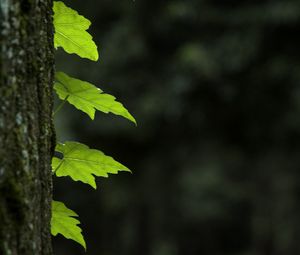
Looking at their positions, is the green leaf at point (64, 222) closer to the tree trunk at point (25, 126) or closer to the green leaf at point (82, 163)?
the green leaf at point (82, 163)

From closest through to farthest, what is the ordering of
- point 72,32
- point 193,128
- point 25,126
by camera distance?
point 25,126 → point 72,32 → point 193,128

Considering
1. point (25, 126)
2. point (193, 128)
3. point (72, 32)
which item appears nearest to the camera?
point (25, 126)

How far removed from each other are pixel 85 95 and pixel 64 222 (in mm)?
283

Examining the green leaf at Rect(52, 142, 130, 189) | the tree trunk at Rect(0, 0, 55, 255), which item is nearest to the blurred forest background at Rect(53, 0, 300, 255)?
the green leaf at Rect(52, 142, 130, 189)

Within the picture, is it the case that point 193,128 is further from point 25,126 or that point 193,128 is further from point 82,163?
point 25,126

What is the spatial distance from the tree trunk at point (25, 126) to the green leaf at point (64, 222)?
22 cm

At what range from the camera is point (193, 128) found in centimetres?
1280

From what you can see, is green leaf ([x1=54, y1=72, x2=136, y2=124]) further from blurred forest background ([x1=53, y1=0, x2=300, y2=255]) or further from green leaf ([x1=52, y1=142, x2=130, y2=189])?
blurred forest background ([x1=53, y1=0, x2=300, y2=255])

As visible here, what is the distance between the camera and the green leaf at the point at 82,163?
4.74 feet

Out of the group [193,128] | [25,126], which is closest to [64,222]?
[25,126]

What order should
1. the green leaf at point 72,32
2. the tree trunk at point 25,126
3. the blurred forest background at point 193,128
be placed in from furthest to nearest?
1. the blurred forest background at point 193,128
2. the green leaf at point 72,32
3. the tree trunk at point 25,126

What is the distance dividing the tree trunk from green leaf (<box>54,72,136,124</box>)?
21cm

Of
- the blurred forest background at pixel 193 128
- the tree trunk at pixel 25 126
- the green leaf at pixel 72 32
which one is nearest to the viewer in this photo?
the tree trunk at pixel 25 126

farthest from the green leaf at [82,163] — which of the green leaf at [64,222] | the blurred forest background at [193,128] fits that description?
the blurred forest background at [193,128]
